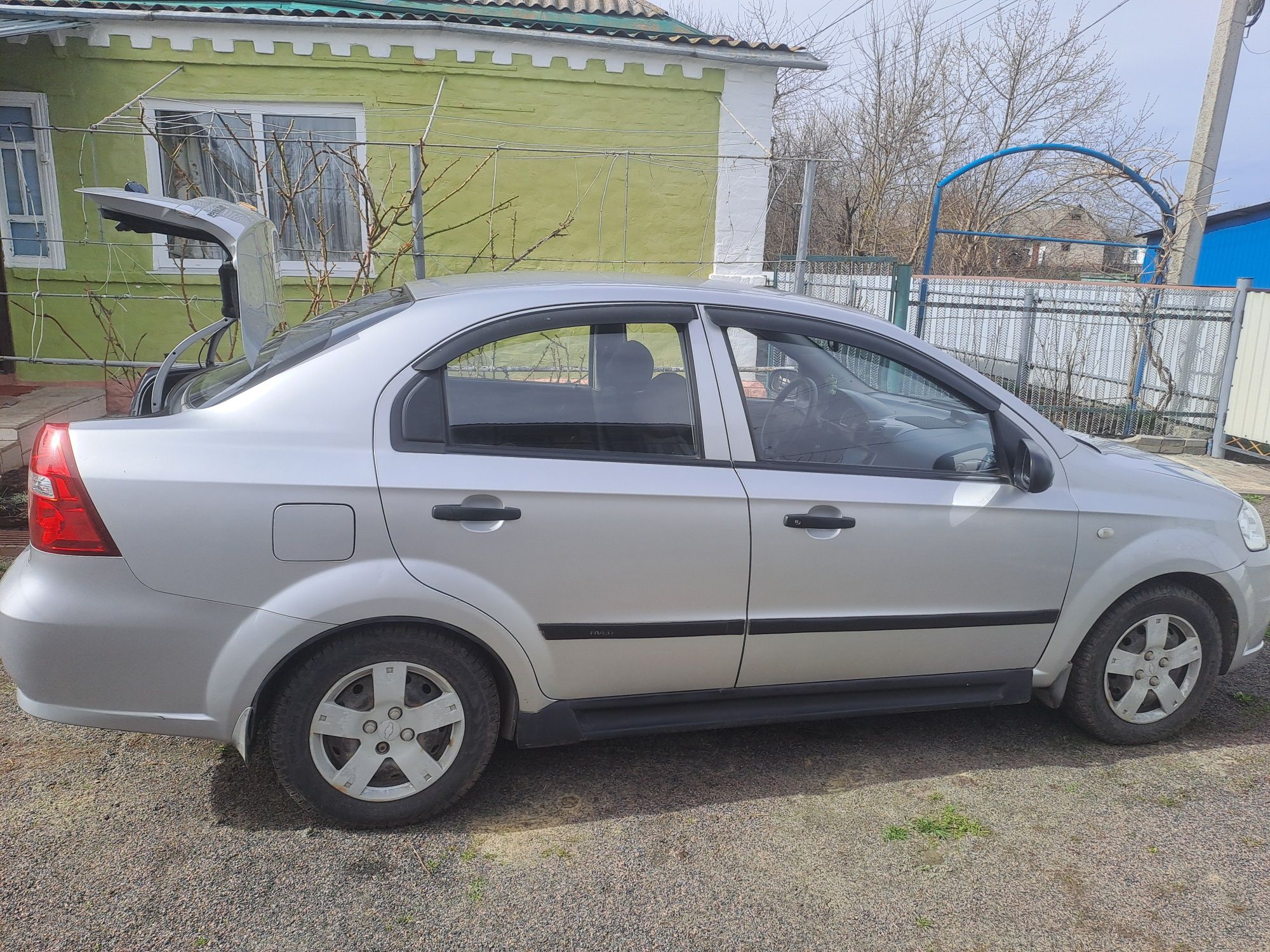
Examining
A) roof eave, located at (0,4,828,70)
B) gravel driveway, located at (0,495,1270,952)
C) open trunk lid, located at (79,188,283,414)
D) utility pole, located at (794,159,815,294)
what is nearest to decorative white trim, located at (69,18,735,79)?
roof eave, located at (0,4,828,70)

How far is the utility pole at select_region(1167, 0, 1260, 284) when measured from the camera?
438 inches

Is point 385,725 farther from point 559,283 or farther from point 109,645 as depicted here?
point 559,283

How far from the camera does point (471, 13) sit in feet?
29.8

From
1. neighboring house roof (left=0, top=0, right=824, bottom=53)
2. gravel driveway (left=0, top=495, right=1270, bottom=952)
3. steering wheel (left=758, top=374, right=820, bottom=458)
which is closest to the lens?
gravel driveway (left=0, top=495, right=1270, bottom=952)

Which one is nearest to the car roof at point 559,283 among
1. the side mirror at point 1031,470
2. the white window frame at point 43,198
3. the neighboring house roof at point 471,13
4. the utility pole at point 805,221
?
the side mirror at point 1031,470

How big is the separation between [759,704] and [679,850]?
0.57 m

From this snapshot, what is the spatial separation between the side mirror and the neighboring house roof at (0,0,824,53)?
6687 mm

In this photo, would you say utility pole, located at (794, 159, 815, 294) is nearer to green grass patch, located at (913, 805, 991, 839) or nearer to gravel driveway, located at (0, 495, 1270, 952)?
gravel driveway, located at (0, 495, 1270, 952)

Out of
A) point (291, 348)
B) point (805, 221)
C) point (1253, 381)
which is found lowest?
point (1253, 381)

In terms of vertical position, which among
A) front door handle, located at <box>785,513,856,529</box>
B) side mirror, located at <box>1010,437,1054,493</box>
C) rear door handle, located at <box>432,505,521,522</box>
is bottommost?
front door handle, located at <box>785,513,856,529</box>

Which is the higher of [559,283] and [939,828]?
[559,283]

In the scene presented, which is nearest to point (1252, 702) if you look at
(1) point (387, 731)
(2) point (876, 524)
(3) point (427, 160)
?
(2) point (876, 524)

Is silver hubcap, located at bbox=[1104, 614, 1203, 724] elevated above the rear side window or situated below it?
below

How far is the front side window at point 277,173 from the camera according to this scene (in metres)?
8.68
